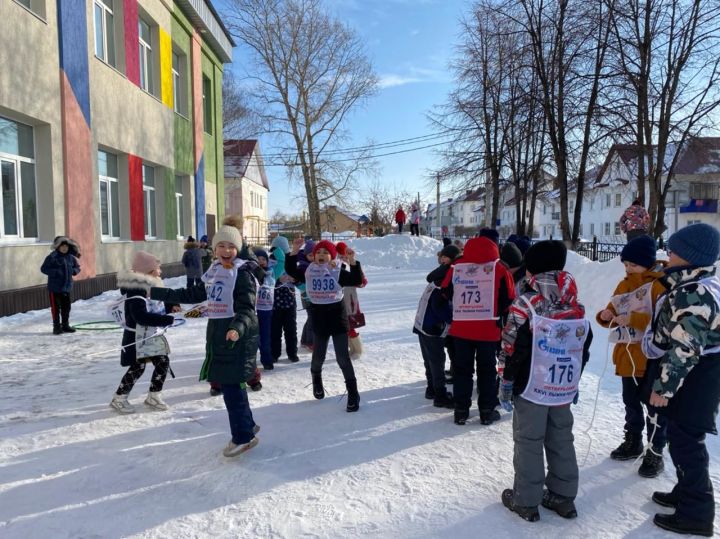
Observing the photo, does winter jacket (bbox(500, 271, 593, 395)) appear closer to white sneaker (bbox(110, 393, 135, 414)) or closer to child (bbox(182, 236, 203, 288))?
white sneaker (bbox(110, 393, 135, 414))

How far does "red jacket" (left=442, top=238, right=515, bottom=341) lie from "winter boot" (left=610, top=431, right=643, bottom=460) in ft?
3.98

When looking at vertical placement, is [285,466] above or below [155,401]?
below

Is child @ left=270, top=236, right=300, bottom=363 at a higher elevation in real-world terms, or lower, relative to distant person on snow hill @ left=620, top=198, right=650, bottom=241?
lower

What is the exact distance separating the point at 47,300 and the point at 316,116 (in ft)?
70.2

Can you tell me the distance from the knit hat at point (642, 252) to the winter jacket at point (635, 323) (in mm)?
112

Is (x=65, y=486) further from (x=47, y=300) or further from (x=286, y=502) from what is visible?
(x=47, y=300)

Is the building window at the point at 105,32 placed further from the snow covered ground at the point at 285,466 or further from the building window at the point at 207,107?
the snow covered ground at the point at 285,466

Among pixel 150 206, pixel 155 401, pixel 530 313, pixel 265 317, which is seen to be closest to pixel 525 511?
pixel 530 313

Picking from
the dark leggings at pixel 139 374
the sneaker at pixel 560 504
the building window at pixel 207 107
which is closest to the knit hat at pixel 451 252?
the sneaker at pixel 560 504

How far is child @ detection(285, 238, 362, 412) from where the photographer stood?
4.79 m

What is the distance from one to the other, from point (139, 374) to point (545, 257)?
150 inches

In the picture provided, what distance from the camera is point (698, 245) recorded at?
2.81 m

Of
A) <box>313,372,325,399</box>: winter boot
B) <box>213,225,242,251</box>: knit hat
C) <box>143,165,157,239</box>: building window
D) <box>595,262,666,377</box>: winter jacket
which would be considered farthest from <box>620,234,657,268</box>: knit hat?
<box>143,165,157,239</box>: building window

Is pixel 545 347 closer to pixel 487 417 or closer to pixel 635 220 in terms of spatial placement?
pixel 487 417
